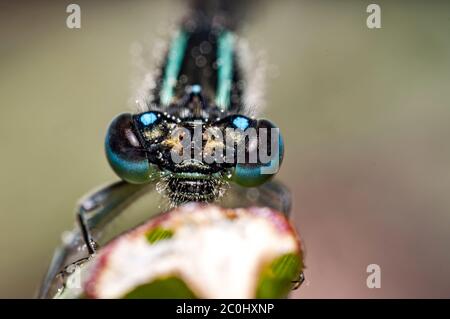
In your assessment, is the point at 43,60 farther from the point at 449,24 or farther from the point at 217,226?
the point at 217,226

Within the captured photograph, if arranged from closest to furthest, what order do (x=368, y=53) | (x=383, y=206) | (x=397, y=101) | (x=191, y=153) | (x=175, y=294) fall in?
(x=175, y=294) < (x=191, y=153) < (x=383, y=206) < (x=397, y=101) < (x=368, y=53)

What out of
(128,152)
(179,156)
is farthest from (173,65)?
(179,156)

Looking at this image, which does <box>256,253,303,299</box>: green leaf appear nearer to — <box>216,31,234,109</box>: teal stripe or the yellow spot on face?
the yellow spot on face

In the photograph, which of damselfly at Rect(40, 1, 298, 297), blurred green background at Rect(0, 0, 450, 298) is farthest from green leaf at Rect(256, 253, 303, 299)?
blurred green background at Rect(0, 0, 450, 298)

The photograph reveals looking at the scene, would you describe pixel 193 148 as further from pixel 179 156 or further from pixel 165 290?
pixel 165 290

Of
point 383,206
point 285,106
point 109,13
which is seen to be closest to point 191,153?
point 383,206

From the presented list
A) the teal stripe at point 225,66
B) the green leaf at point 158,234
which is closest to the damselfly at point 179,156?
the teal stripe at point 225,66
